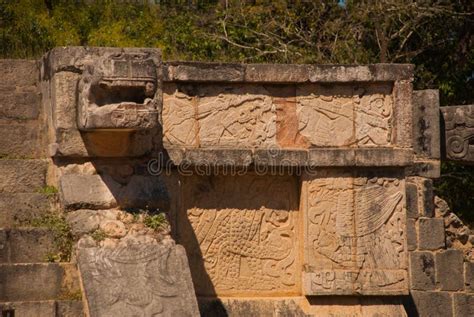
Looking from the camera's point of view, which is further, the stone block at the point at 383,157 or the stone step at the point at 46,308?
the stone block at the point at 383,157

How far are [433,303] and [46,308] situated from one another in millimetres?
4825

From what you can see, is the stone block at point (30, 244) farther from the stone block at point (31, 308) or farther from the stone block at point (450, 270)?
the stone block at point (450, 270)

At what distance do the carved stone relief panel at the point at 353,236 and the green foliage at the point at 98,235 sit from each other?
7.35 ft

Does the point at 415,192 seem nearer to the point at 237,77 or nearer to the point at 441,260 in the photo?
the point at 441,260

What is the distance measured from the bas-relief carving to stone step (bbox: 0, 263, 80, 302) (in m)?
2.00

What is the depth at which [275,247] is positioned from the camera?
1090 cm

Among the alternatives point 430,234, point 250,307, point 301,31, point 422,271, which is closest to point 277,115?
point 250,307

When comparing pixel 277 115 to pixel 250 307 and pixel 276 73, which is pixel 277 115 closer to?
pixel 276 73

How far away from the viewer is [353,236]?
1094 centimetres

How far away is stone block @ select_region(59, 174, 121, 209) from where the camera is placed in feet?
30.6

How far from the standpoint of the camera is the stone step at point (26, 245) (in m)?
9.04

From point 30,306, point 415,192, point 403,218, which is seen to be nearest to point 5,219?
point 30,306

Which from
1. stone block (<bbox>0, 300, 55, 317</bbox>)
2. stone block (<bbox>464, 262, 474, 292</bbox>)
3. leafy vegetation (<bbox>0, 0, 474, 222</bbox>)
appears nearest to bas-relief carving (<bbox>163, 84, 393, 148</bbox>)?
stone block (<bbox>464, 262, 474, 292</bbox>)

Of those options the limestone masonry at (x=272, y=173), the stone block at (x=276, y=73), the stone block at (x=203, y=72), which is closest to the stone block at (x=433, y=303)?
the limestone masonry at (x=272, y=173)
